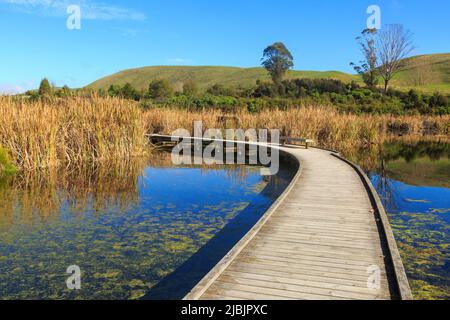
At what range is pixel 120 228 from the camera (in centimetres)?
625

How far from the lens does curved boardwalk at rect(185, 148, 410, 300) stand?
11.4 ft

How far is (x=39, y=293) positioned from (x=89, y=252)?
44.5 inches

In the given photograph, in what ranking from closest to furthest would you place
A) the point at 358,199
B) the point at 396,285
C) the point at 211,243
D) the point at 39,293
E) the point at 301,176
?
the point at 396,285, the point at 39,293, the point at 211,243, the point at 358,199, the point at 301,176

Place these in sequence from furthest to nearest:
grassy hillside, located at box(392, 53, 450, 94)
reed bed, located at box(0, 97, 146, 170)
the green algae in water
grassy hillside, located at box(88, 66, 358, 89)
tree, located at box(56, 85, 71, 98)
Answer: grassy hillside, located at box(88, 66, 358, 89) < grassy hillside, located at box(392, 53, 450, 94) < tree, located at box(56, 85, 71, 98) < reed bed, located at box(0, 97, 146, 170) < the green algae in water

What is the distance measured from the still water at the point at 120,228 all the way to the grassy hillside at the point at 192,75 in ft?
231

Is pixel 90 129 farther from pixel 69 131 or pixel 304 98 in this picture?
pixel 304 98

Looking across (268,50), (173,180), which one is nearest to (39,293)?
(173,180)

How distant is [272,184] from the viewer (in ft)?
34.3

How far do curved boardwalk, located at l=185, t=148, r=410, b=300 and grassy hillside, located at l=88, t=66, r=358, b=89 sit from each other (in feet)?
242

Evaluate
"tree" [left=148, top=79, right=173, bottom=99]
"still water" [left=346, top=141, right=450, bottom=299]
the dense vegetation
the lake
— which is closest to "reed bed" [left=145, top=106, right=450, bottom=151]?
"still water" [left=346, top=141, right=450, bottom=299]

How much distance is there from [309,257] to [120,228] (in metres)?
3.24

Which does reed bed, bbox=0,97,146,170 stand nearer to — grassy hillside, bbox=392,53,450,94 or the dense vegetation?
the dense vegetation

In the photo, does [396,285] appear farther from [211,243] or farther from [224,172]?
[224,172]

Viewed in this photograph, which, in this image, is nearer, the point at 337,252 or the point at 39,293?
the point at 39,293
